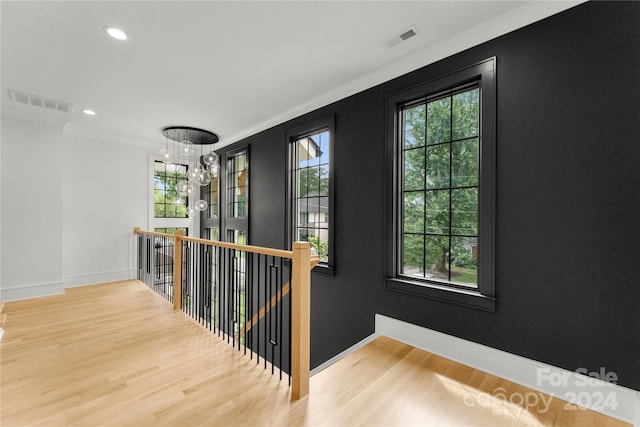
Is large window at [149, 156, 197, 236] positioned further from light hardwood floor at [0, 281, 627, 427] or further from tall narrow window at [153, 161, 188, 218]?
light hardwood floor at [0, 281, 627, 427]

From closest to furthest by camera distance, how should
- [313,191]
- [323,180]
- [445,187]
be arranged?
[445,187], [323,180], [313,191]

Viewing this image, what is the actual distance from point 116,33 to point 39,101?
2269 millimetres

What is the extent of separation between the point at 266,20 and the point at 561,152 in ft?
7.61

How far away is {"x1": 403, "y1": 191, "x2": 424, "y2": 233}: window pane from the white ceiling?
1218 mm

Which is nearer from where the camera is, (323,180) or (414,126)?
(414,126)

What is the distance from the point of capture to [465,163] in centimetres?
238

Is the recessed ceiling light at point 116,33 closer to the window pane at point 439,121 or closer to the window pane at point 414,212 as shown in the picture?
the window pane at point 439,121

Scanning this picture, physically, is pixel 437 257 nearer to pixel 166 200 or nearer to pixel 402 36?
pixel 402 36

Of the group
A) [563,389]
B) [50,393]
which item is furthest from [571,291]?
[50,393]

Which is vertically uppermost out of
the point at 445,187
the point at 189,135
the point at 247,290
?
the point at 189,135

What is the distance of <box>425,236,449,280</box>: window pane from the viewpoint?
249 centimetres

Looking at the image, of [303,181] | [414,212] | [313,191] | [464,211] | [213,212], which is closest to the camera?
[464,211]

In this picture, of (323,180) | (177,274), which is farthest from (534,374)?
(177,274)

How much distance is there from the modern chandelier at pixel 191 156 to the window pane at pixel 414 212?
2457mm
